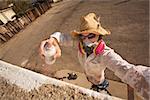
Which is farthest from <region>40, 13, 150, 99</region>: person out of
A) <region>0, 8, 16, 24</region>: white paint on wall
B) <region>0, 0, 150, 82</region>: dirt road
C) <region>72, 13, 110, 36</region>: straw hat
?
<region>0, 8, 16, 24</region>: white paint on wall

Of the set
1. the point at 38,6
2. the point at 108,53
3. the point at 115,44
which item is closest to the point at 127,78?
the point at 108,53

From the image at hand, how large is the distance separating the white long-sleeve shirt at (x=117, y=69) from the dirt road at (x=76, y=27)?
136 centimetres

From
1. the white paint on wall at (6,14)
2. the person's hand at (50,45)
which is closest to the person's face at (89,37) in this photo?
the person's hand at (50,45)

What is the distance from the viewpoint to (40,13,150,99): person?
Result: 1712 mm

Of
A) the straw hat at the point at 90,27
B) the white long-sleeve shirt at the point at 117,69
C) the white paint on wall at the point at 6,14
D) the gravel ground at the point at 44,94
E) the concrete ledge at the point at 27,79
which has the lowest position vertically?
the white paint on wall at the point at 6,14

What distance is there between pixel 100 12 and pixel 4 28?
2487 millimetres

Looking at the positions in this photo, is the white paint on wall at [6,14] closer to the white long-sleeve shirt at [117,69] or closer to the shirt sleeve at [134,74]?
the white long-sleeve shirt at [117,69]

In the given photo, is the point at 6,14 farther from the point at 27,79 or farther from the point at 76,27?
the point at 27,79

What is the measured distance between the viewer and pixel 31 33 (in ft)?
20.0

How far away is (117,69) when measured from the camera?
71.9 inches

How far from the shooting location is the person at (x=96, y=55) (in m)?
1.71

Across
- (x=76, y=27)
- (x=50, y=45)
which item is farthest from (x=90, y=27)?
(x=76, y=27)

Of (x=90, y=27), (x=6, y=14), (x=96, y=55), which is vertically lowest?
(x=6, y=14)

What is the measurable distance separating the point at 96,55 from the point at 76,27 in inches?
142
